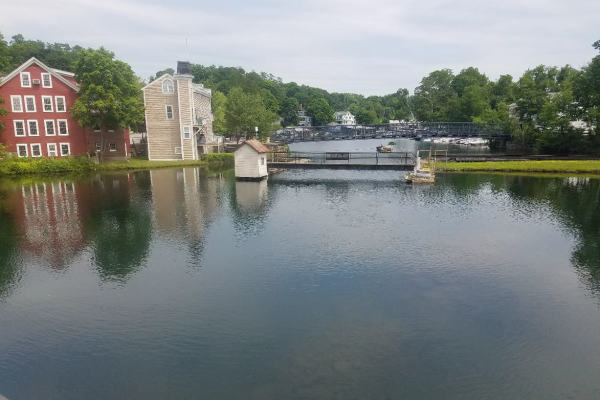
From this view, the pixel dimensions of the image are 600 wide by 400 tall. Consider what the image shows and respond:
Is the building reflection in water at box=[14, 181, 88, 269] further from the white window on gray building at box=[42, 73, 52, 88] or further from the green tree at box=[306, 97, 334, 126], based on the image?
the green tree at box=[306, 97, 334, 126]

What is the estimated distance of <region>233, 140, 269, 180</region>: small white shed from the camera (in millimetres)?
42219

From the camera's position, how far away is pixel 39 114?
51.0 meters

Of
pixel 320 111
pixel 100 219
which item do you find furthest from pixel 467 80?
pixel 100 219

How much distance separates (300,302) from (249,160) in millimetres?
28714

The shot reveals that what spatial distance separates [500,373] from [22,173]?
2051 inches

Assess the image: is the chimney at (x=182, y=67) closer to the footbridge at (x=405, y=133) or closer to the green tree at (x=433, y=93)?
the footbridge at (x=405, y=133)

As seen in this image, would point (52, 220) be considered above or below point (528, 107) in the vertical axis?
below

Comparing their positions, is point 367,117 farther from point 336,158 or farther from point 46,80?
point 46,80

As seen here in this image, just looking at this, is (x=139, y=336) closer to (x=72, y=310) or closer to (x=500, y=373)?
(x=72, y=310)

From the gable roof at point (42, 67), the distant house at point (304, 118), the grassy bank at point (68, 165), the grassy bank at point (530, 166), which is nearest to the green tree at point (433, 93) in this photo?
the distant house at point (304, 118)

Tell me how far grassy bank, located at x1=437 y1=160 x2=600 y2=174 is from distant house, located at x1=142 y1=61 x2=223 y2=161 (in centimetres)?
3212

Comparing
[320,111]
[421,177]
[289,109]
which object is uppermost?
[289,109]

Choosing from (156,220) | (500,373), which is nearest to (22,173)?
(156,220)

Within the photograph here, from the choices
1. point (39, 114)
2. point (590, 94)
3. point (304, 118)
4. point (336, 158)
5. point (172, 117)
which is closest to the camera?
point (39, 114)
